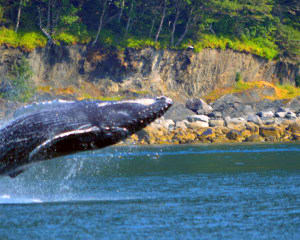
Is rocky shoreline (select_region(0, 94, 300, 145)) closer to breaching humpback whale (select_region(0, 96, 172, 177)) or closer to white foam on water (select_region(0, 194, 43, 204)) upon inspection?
white foam on water (select_region(0, 194, 43, 204))

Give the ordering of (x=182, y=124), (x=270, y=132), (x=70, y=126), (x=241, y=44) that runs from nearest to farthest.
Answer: (x=70, y=126) → (x=270, y=132) → (x=182, y=124) → (x=241, y=44)

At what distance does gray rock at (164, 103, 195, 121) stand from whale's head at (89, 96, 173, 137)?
173 feet

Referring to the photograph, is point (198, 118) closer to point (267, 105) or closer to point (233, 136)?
point (233, 136)

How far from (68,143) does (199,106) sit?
191ft

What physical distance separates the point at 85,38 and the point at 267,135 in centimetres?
2571

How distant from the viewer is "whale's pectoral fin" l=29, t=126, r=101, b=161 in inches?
533

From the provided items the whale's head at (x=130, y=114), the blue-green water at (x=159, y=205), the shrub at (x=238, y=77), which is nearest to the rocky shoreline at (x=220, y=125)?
the shrub at (x=238, y=77)

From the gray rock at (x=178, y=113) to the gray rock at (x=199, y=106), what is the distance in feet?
7.43

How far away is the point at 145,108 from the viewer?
13.8 metres

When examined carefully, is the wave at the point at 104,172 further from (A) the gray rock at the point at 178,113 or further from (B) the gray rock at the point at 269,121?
(A) the gray rock at the point at 178,113

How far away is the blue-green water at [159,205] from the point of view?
47.4 ft

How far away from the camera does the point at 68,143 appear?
13773 millimetres

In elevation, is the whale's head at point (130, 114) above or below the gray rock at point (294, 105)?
above

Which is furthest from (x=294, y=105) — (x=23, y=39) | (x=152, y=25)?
(x=23, y=39)
